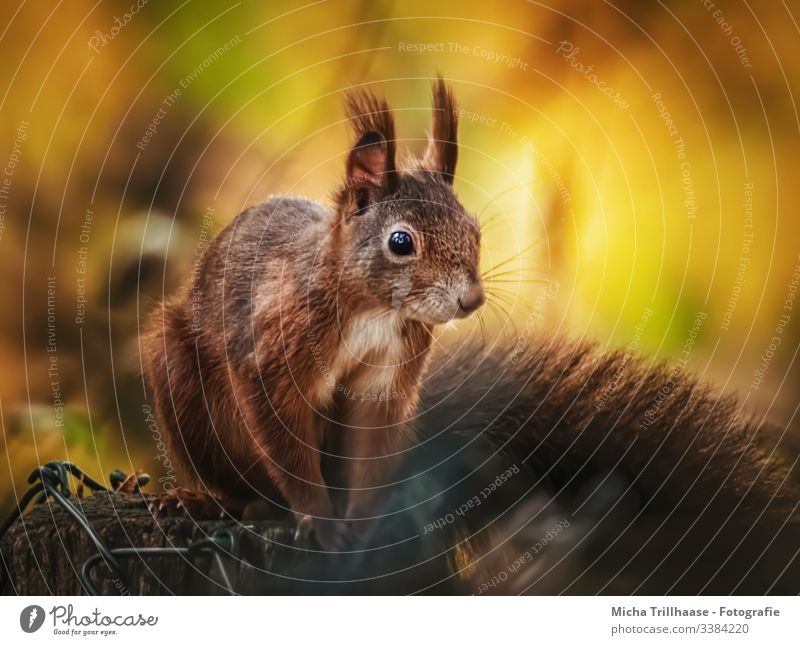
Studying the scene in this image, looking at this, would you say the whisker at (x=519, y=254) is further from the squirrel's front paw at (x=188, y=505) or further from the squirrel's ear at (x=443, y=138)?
the squirrel's front paw at (x=188, y=505)

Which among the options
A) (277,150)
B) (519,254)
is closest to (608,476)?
(519,254)

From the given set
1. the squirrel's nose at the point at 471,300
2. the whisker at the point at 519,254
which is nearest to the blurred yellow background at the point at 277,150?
the whisker at the point at 519,254

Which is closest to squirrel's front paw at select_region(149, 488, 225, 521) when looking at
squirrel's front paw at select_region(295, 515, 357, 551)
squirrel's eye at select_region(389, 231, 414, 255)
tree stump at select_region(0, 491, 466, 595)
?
tree stump at select_region(0, 491, 466, 595)

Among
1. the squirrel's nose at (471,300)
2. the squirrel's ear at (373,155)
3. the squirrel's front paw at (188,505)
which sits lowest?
the squirrel's front paw at (188,505)

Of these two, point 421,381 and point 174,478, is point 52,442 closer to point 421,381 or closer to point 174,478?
point 174,478

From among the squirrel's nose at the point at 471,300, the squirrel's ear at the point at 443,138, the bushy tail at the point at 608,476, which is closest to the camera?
the squirrel's nose at the point at 471,300

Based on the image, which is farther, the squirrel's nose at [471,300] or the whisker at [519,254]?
the whisker at [519,254]
